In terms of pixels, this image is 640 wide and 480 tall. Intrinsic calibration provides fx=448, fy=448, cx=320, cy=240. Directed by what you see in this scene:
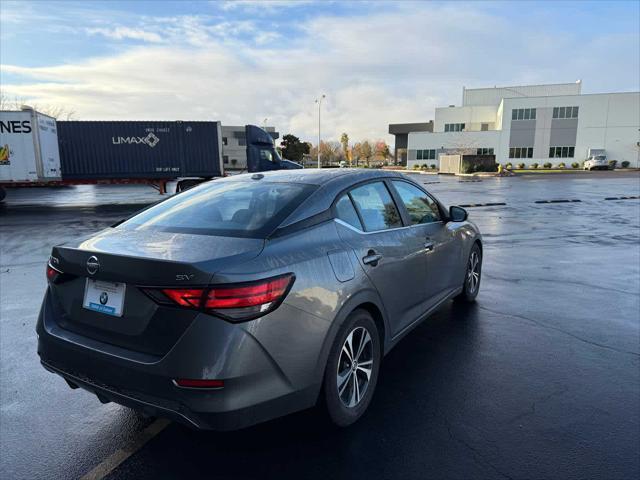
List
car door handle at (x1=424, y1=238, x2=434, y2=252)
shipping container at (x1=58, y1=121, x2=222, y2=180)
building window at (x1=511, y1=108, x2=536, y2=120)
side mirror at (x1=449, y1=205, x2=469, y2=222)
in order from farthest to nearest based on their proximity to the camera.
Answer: building window at (x1=511, y1=108, x2=536, y2=120) → shipping container at (x1=58, y1=121, x2=222, y2=180) → side mirror at (x1=449, y1=205, x2=469, y2=222) → car door handle at (x1=424, y1=238, x2=434, y2=252)

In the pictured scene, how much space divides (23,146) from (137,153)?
14.8ft

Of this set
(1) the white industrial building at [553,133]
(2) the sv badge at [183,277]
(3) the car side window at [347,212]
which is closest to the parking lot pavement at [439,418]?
→ (2) the sv badge at [183,277]

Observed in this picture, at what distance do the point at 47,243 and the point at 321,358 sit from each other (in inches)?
384

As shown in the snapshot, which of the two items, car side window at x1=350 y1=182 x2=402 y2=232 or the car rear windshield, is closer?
the car rear windshield

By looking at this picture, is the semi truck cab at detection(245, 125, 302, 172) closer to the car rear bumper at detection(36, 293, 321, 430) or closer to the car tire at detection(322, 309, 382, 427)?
the car tire at detection(322, 309, 382, 427)

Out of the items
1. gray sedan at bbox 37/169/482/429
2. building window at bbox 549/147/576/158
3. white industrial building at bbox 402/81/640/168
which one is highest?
white industrial building at bbox 402/81/640/168

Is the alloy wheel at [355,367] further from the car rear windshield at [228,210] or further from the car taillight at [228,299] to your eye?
the car rear windshield at [228,210]

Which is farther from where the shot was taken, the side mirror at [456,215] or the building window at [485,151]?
the building window at [485,151]

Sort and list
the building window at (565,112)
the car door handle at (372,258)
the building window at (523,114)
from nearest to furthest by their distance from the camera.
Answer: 1. the car door handle at (372,258)
2. the building window at (565,112)
3. the building window at (523,114)

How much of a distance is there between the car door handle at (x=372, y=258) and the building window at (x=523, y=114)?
240 ft

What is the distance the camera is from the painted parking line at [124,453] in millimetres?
2547

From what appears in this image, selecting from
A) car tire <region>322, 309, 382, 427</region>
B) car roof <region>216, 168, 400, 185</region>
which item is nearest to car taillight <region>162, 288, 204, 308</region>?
car tire <region>322, 309, 382, 427</region>

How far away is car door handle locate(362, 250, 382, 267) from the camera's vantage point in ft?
10.0

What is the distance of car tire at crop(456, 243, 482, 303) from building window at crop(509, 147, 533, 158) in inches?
2756
